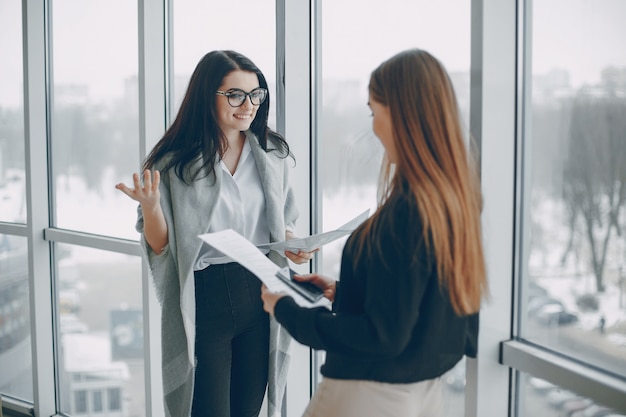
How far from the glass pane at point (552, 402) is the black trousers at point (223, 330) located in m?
0.80

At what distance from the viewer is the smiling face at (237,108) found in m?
1.90

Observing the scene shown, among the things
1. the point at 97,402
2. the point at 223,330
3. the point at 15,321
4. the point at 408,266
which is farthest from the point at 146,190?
the point at 15,321

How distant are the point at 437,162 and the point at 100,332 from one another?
2.62m

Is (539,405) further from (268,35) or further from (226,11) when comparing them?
(226,11)

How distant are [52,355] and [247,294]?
7.02ft

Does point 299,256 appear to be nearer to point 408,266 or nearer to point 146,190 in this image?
point 146,190

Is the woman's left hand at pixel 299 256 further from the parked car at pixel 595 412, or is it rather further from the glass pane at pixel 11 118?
the glass pane at pixel 11 118

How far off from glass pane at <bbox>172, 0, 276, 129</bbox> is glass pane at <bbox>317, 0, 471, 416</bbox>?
225mm

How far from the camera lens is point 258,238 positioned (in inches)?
78.9

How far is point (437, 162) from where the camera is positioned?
1176 millimetres

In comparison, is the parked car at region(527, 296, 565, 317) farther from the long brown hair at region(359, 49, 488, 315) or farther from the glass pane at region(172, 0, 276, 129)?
the glass pane at region(172, 0, 276, 129)

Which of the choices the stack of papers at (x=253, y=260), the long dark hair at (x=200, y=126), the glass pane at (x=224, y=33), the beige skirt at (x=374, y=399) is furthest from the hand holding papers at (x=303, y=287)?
the glass pane at (x=224, y=33)

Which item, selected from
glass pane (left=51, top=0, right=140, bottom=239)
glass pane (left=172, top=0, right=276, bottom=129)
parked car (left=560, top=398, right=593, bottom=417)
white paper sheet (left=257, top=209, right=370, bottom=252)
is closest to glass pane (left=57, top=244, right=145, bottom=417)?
glass pane (left=51, top=0, right=140, bottom=239)

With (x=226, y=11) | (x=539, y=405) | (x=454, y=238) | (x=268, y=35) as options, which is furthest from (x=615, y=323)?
(x=226, y=11)
